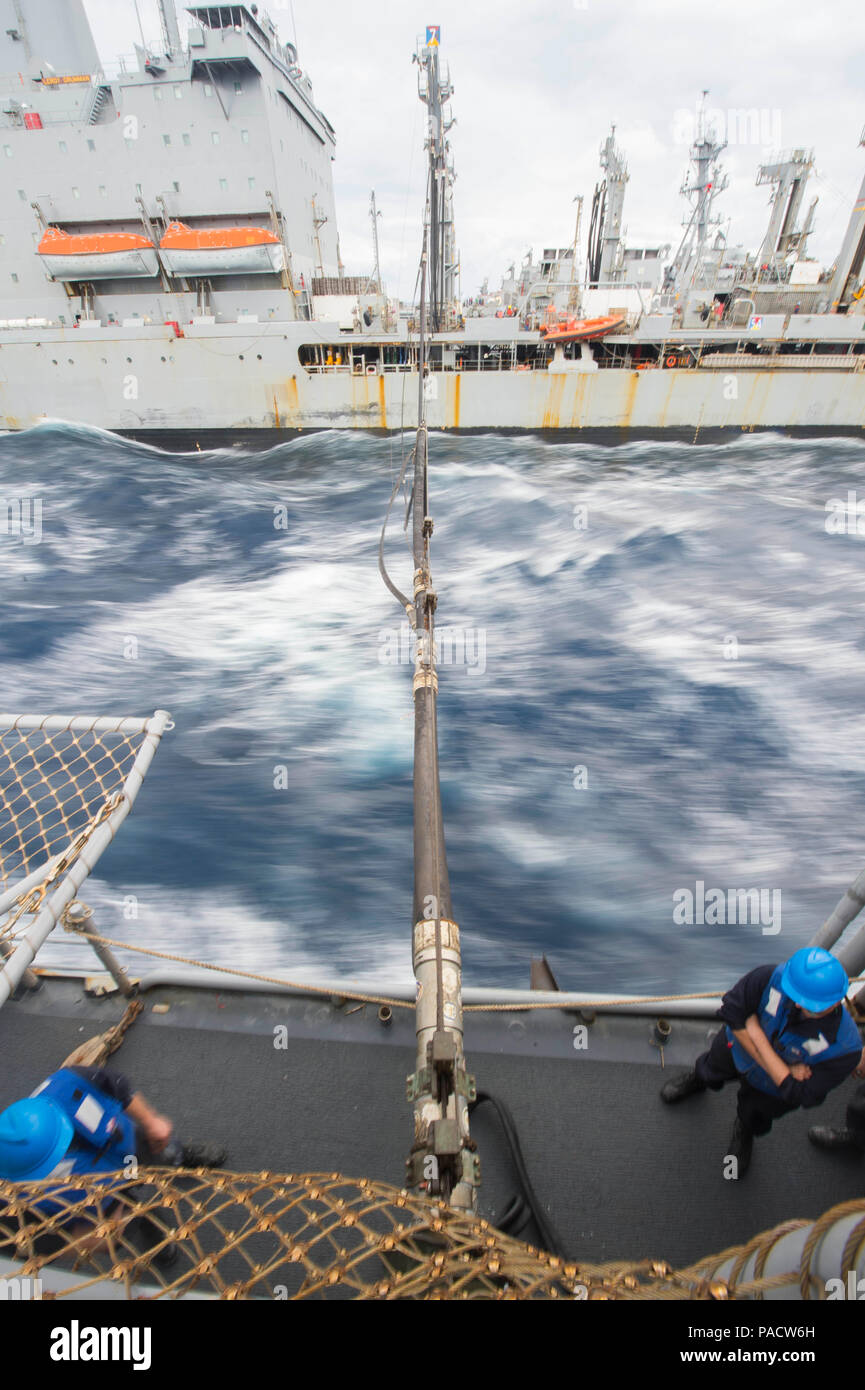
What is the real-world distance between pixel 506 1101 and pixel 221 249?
3233 centimetres

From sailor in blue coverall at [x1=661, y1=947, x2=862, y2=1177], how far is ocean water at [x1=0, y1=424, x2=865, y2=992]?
2.28m

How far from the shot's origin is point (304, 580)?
44.0ft

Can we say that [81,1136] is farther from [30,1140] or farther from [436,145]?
[436,145]

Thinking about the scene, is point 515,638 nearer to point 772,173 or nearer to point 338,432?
point 338,432

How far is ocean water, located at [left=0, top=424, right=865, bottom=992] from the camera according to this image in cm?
548

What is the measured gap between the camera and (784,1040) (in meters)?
2.51

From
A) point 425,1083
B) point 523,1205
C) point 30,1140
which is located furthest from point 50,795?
point 425,1083

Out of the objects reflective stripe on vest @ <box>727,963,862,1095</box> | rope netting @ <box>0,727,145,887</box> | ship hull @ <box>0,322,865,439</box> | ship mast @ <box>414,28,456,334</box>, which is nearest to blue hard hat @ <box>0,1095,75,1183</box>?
reflective stripe on vest @ <box>727,963,862,1095</box>

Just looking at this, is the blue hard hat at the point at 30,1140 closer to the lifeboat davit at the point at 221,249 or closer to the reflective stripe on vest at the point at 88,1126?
the reflective stripe on vest at the point at 88,1126

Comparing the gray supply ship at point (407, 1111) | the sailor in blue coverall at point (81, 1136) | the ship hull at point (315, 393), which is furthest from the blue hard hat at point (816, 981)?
the ship hull at point (315, 393)

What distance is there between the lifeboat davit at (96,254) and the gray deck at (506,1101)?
3215cm

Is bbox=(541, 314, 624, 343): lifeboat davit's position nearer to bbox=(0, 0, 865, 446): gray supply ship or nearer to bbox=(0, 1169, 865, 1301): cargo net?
bbox=(0, 0, 865, 446): gray supply ship

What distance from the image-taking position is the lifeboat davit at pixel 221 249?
24547 millimetres

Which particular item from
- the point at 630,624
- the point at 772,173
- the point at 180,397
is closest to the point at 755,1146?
the point at 630,624
